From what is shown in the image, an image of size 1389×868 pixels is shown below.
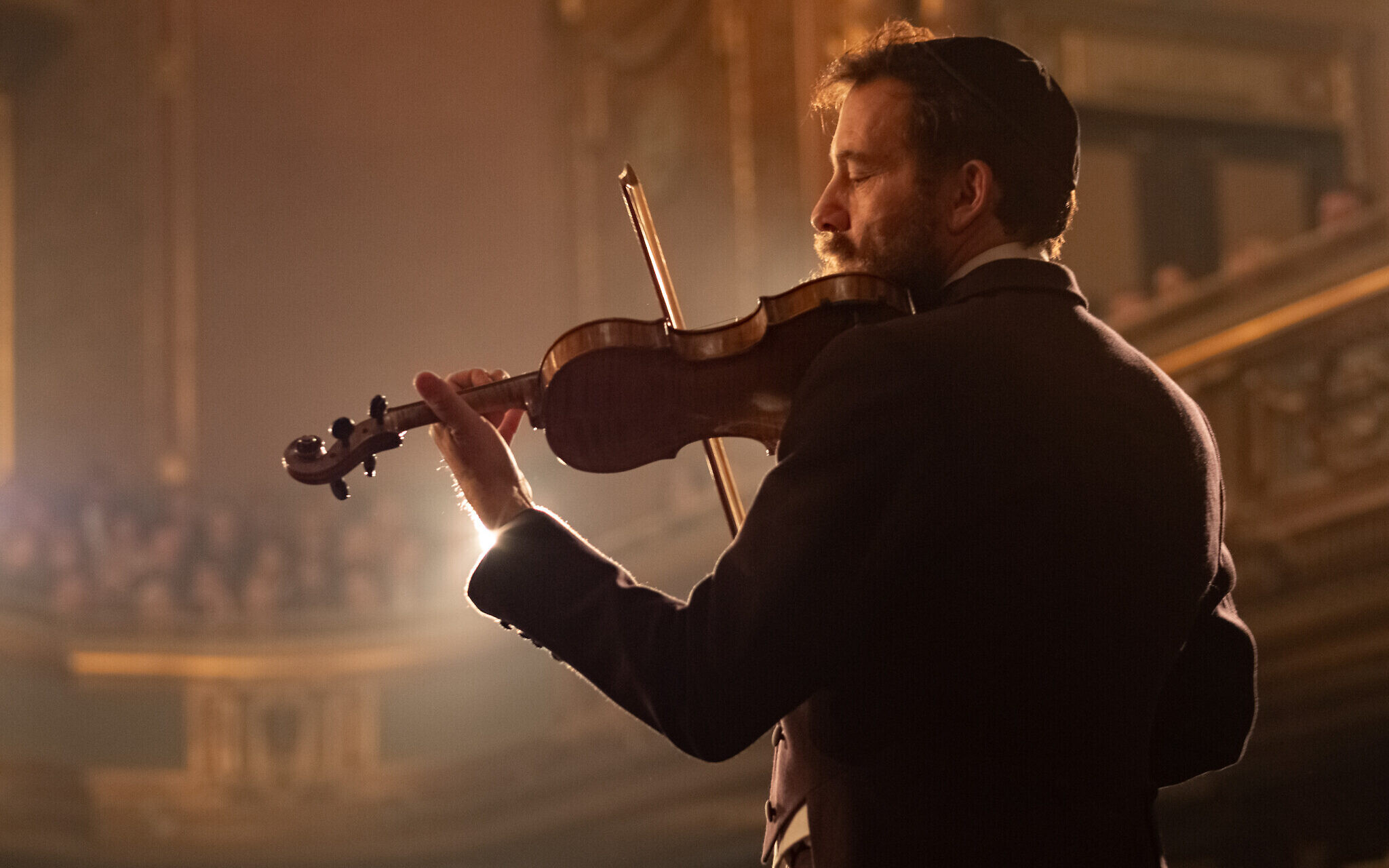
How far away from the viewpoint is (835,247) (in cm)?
149

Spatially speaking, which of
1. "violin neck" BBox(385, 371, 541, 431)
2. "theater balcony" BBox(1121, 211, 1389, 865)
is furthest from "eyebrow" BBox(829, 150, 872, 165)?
"theater balcony" BBox(1121, 211, 1389, 865)

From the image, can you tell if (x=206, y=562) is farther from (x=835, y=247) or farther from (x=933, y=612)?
(x=933, y=612)

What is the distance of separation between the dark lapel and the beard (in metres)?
0.02

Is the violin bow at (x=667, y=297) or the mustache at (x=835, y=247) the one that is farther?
the violin bow at (x=667, y=297)

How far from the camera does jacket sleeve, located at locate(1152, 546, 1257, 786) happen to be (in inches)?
57.6

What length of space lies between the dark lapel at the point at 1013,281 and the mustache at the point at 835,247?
0.10 meters

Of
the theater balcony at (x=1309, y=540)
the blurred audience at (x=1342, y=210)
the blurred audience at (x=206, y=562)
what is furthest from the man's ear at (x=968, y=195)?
the blurred audience at (x=206, y=562)

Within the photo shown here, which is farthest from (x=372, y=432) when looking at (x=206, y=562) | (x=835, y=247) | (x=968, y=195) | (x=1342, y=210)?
(x=206, y=562)

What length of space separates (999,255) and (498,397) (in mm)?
492

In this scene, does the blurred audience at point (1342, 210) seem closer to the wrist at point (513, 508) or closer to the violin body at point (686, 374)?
the violin body at point (686, 374)

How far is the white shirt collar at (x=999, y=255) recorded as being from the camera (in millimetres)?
1418

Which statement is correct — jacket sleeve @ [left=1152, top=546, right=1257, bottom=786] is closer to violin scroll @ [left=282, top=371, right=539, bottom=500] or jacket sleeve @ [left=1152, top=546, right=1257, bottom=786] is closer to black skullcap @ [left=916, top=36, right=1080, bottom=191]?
black skullcap @ [left=916, top=36, right=1080, bottom=191]

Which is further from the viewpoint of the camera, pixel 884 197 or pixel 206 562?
pixel 206 562

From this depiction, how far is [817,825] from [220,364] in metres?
7.98
